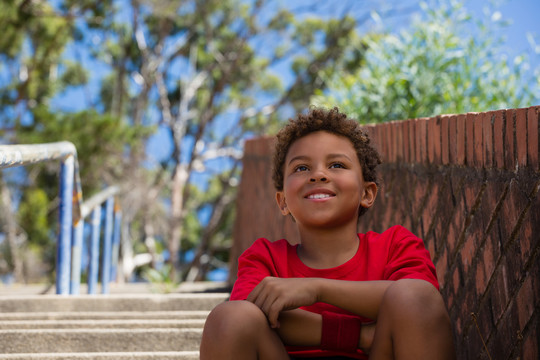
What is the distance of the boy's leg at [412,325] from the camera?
1.51m

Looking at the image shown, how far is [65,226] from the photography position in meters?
3.61

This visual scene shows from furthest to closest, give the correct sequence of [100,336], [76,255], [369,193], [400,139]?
[76,255] < [400,139] < [100,336] < [369,193]

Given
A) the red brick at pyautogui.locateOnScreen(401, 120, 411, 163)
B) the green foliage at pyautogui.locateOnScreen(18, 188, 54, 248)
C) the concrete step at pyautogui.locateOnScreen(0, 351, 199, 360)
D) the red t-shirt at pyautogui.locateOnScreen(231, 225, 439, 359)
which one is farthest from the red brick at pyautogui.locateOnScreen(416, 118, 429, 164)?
the green foliage at pyautogui.locateOnScreen(18, 188, 54, 248)

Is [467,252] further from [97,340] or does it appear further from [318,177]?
[97,340]

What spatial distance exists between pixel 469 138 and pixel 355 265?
76 cm

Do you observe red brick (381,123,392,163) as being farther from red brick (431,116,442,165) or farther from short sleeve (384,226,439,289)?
short sleeve (384,226,439,289)

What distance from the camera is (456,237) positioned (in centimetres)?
240

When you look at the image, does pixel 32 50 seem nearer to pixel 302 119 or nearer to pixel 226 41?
pixel 226 41

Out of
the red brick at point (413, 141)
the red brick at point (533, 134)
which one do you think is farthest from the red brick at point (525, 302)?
the red brick at point (413, 141)

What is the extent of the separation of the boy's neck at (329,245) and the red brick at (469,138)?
0.62m

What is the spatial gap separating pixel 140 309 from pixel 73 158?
36.0 inches

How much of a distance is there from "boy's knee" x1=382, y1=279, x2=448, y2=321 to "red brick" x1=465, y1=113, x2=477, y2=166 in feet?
2.90

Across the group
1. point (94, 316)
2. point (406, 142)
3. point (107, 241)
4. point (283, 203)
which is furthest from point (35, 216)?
point (283, 203)

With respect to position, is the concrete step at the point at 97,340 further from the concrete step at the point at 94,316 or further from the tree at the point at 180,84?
the tree at the point at 180,84
